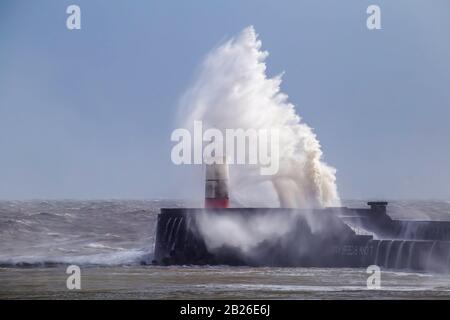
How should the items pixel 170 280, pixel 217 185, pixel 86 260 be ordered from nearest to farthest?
pixel 170 280 < pixel 217 185 < pixel 86 260

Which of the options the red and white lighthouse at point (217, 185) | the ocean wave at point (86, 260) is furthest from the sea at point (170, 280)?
the red and white lighthouse at point (217, 185)

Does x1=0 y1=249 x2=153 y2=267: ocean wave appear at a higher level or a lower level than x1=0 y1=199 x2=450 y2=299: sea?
lower

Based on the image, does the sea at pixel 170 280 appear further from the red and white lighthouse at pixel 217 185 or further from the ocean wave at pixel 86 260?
the red and white lighthouse at pixel 217 185

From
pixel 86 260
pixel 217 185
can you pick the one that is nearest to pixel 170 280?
pixel 217 185

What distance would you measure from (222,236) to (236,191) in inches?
190

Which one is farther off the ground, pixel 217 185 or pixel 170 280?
pixel 217 185

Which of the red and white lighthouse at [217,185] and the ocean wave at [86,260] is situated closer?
the red and white lighthouse at [217,185]

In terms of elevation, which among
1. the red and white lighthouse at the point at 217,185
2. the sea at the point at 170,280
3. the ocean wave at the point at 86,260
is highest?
the red and white lighthouse at the point at 217,185

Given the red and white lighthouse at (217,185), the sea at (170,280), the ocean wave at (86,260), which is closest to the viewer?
the sea at (170,280)

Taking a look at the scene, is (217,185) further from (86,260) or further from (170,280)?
(170,280)

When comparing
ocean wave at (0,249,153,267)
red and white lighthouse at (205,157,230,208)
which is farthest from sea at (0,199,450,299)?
red and white lighthouse at (205,157,230,208)

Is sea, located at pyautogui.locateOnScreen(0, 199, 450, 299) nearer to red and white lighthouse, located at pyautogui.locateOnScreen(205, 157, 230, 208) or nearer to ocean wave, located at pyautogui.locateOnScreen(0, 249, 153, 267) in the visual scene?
ocean wave, located at pyautogui.locateOnScreen(0, 249, 153, 267)

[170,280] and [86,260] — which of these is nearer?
[170,280]
